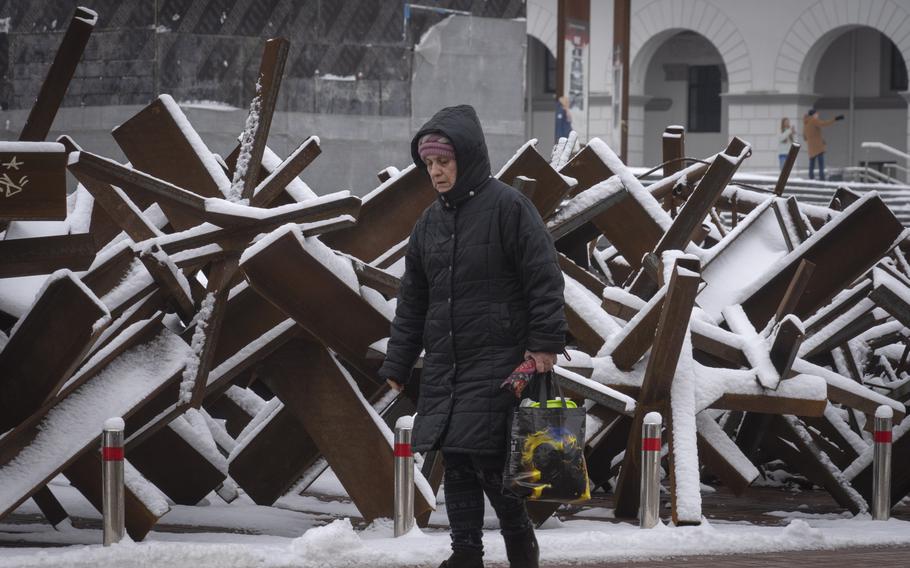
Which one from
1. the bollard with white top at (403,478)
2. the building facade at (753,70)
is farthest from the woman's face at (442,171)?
the building facade at (753,70)

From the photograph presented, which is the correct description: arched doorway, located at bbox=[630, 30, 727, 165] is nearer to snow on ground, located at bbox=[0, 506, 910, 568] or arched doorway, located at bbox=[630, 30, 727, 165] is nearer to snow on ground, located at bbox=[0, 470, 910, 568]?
snow on ground, located at bbox=[0, 470, 910, 568]

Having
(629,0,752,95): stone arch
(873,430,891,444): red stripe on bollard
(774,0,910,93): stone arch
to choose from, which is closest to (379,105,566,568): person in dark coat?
(873,430,891,444): red stripe on bollard

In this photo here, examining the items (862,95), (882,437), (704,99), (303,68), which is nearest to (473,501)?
(882,437)

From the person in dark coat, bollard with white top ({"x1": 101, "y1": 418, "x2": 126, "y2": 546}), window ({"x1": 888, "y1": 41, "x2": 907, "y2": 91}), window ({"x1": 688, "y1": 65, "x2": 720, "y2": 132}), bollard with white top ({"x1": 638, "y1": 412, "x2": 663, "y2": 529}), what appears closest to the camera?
the person in dark coat

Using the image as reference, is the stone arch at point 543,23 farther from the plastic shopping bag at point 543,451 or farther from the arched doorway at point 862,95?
the plastic shopping bag at point 543,451

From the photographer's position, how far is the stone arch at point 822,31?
132 ft

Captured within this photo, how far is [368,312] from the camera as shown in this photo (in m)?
7.34

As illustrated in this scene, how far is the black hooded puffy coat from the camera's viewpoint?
5.67m

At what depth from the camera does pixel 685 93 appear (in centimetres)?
4772

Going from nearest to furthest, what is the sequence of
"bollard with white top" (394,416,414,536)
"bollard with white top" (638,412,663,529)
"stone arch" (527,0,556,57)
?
1. "bollard with white top" (394,416,414,536)
2. "bollard with white top" (638,412,663,529)
3. "stone arch" (527,0,556,57)

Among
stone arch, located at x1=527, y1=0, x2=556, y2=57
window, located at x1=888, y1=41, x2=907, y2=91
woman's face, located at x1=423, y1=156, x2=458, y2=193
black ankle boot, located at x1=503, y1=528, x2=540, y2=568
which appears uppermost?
stone arch, located at x1=527, y1=0, x2=556, y2=57

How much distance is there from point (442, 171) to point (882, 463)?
12.0ft

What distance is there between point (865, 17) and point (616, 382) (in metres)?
35.2

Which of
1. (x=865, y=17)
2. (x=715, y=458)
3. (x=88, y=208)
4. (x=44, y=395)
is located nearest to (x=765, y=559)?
(x=715, y=458)
